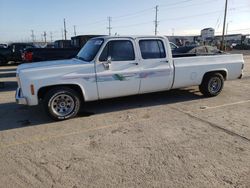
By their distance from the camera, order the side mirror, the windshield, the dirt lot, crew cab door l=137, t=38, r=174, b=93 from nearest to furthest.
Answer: the dirt lot → the side mirror → the windshield → crew cab door l=137, t=38, r=174, b=93

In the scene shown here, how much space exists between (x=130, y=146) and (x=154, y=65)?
275cm

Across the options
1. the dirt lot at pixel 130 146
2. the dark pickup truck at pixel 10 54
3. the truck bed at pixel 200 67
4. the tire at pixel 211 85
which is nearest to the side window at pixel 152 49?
the truck bed at pixel 200 67

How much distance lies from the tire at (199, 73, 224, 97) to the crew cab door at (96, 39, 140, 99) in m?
2.40

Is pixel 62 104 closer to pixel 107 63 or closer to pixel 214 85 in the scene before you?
pixel 107 63

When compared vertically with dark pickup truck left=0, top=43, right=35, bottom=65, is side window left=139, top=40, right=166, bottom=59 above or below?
above

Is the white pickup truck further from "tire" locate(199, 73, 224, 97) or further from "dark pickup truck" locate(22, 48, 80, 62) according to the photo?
"dark pickup truck" locate(22, 48, 80, 62)

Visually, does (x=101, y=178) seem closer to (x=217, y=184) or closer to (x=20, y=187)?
(x=20, y=187)

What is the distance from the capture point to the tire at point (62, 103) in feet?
17.6

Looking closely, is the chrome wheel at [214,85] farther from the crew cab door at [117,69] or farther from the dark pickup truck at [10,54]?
the dark pickup truck at [10,54]

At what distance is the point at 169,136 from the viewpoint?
466 centimetres

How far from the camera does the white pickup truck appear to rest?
5.31m

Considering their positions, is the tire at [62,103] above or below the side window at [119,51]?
below

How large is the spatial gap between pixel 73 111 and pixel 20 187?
8.72 ft

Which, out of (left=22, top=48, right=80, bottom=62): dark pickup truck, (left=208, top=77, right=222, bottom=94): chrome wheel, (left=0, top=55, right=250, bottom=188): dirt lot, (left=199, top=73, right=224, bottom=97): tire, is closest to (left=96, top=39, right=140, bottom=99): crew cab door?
(left=0, top=55, right=250, bottom=188): dirt lot
